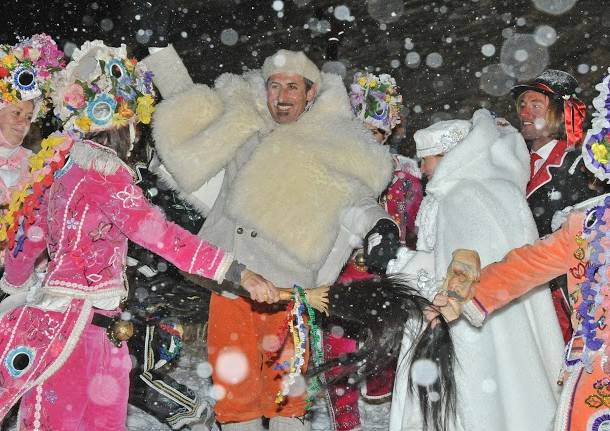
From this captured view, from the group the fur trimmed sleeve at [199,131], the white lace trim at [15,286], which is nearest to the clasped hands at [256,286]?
the white lace trim at [15,286]

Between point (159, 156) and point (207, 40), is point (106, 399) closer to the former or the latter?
point (159, 156)

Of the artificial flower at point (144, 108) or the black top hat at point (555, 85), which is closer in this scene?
the artificial flower at point (144, 108)

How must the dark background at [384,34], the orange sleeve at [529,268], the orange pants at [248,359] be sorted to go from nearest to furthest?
the orange sleeve at [529,268] < the orange pants at [248,359] < the dark background at [384,34]

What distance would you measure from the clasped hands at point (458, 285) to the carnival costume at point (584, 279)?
108mm

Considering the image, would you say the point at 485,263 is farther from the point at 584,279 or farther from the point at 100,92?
the point at 100,92

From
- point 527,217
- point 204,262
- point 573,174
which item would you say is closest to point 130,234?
point 204,262

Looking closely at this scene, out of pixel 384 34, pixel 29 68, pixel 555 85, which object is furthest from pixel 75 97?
pixel 384 34

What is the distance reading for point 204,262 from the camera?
12.7 feet

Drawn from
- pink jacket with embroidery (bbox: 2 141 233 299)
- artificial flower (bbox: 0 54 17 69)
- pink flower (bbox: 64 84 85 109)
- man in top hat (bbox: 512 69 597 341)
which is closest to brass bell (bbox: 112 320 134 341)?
pink jacket with embroidery (bbox: 2 141 233 299)

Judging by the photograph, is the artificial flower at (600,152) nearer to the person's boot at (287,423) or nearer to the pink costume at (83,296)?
the pink costume at (83,296)

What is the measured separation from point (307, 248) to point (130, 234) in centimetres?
144

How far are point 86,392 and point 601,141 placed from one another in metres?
2.47

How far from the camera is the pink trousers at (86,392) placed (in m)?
3.75

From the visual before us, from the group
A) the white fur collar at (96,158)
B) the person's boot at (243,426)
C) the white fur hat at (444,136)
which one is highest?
the white fur collar at (96,158)
